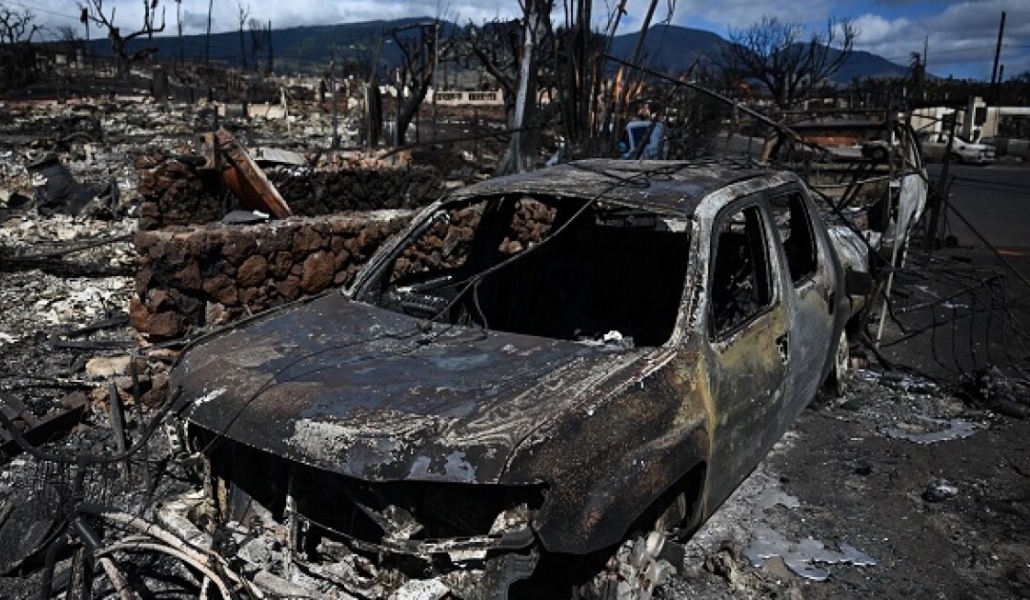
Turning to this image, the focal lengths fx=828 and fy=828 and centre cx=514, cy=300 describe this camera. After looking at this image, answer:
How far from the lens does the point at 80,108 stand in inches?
1129

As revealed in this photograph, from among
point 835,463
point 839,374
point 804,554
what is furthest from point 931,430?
point 804,554

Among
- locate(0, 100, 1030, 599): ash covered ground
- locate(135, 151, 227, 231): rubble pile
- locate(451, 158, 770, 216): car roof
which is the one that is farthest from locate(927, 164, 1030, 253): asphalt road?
locate(135, 151, 227, 231): rubble pile

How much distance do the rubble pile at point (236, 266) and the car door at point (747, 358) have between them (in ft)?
10.1

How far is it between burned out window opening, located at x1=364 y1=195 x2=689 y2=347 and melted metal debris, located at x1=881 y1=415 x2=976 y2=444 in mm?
1859

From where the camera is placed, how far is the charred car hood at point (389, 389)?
247 centimetres

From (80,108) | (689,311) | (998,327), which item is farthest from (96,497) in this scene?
(80,108)

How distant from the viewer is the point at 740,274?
4781mm

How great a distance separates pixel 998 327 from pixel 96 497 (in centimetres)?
731

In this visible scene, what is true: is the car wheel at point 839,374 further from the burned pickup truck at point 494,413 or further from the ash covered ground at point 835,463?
the burned pickup truck at point 494,413

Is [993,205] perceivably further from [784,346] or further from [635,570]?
[635,570]

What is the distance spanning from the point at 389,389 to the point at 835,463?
9.94 feet

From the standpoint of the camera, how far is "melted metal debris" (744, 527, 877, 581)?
12.0 ft

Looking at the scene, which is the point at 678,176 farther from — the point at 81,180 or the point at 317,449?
the point at 81,180

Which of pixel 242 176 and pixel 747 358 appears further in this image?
pixel 242 176
